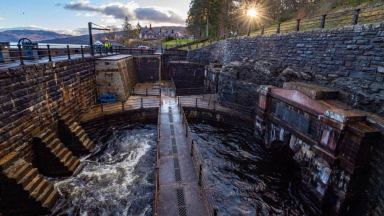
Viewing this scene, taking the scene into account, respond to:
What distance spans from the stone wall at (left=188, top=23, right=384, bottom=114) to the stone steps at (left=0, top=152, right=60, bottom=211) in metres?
12.9

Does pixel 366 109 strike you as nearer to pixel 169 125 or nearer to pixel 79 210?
pixel 169 125

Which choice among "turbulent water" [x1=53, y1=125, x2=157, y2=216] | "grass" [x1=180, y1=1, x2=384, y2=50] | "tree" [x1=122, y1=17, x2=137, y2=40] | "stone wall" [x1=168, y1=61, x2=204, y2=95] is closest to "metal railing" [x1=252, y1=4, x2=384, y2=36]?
"grass" [x1=180, y1=1, x2=384, y2=50]

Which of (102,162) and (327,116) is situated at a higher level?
(327,116)

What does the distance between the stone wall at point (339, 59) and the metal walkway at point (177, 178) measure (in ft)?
24.2

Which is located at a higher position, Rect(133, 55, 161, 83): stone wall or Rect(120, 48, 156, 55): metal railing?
Rect(120, 48, 156, 55): metal railing

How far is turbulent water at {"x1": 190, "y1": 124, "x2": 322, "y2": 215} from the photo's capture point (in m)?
8.30

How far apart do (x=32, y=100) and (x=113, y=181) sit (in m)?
5.20

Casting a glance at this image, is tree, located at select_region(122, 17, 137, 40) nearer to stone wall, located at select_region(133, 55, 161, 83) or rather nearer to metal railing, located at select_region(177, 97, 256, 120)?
stone wall, located at select_region(133, 55, 161, 83)

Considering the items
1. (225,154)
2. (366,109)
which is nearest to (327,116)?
(366,109)

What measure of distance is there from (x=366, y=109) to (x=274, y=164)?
5.19 metres

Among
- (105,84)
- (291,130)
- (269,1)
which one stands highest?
(269,1)

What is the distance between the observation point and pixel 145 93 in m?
20.1

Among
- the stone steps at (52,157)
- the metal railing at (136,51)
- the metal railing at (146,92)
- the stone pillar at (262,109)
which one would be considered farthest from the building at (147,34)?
the stone steps at (52,157)

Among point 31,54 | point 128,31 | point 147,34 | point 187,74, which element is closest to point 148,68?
point 187,74
